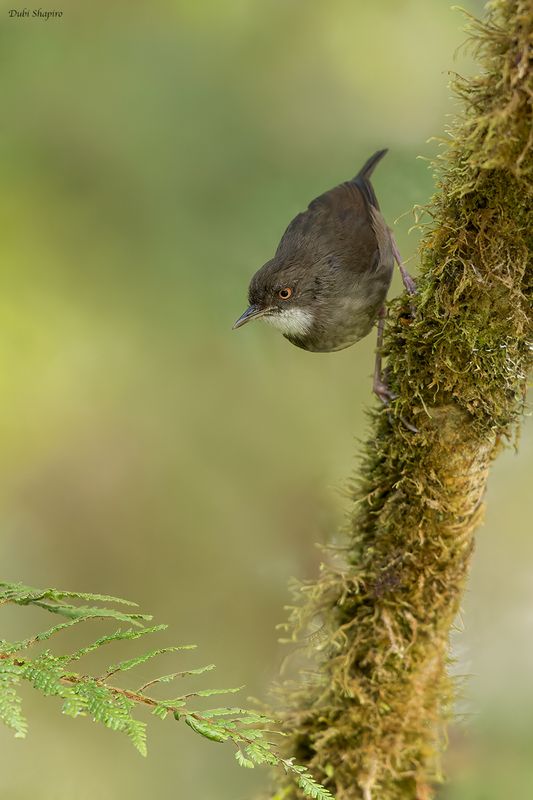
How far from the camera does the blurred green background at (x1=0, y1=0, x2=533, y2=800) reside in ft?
15.4

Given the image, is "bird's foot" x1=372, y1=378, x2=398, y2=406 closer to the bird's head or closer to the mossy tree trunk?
the mossy tree trunk

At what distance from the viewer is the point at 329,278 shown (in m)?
3.61

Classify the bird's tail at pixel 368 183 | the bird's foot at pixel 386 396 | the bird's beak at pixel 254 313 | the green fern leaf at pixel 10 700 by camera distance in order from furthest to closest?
1. the bird's tail at pixel 368 183
2. the bird's beak at pixel 254 313
3. the bird's foot at pixel 386 396
4. the green fern leaf at pixel 10 700

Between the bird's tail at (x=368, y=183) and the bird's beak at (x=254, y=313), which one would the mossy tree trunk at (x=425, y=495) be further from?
the bird's tail at (x=368, y=183)

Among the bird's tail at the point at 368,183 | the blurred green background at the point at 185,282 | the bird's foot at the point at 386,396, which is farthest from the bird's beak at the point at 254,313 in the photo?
the bird's foot at the point at 386,396

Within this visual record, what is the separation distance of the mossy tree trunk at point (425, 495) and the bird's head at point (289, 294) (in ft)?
4.05

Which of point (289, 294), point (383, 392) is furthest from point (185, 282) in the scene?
point (383, 392)

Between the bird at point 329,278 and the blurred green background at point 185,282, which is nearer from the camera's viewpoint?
the bird at point 329,278

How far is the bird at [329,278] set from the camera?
3.53 meters

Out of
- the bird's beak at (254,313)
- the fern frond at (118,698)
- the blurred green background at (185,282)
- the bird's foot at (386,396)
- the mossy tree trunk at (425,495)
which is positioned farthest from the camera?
the blurred green background at (185,282)

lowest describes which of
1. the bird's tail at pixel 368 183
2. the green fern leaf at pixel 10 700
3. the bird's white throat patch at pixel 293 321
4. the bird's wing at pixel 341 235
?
the green fern leaf at pixel 10 700

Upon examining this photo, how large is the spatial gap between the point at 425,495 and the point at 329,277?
1.62m

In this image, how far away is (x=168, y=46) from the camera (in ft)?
16.2

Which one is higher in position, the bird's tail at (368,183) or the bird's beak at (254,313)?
the bird's tail at (368,183)
